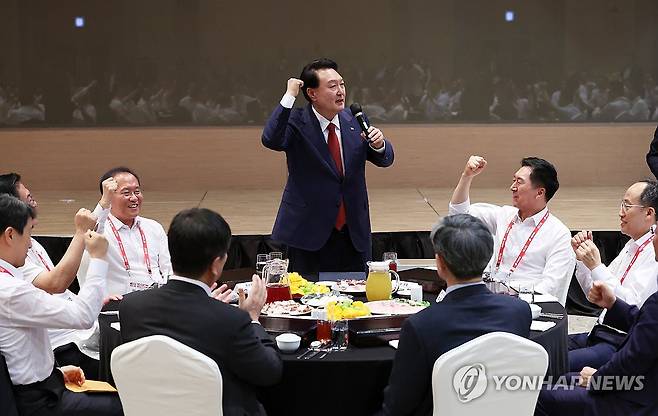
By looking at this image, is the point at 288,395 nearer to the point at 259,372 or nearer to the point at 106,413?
the point at 259,372

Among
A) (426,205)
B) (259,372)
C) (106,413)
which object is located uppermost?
(259,372)

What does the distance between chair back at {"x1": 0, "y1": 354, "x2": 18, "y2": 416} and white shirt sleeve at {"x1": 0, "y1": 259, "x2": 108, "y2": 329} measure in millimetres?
145

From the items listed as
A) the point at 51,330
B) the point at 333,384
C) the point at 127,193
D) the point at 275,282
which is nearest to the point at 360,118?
the point at 127,193

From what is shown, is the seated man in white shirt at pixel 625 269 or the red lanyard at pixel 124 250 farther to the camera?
the red lanyard at pixel 124 250

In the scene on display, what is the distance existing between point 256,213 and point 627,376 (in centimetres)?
597

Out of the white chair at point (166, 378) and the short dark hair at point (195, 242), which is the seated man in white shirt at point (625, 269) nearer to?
the short dark hair at point (195, 242)

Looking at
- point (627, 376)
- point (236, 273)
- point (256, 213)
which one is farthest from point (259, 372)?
point (256, 213)

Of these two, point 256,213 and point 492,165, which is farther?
point 492,165

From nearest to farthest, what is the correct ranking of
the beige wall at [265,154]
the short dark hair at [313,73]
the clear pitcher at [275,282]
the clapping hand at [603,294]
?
the clapping hand at [603,294], the clear pitcher at [275,282], the short dark hair at [313,73], the beige wall at [265,154]

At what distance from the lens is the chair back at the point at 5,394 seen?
126 inches

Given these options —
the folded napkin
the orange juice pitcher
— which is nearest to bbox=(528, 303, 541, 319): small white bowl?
the folded napkin

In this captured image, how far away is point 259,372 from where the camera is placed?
2.93 metres

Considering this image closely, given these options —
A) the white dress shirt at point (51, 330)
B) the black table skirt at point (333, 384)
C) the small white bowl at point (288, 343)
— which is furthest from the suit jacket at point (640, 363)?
the white dress shirt at point (51, 330)

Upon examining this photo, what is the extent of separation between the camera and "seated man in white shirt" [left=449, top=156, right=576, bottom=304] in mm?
4566
